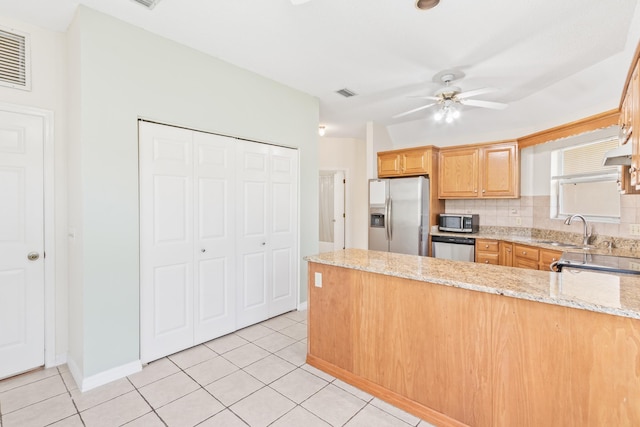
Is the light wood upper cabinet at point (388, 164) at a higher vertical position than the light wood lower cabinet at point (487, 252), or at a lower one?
higher

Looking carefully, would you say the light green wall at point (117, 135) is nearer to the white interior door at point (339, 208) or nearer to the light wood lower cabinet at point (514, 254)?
the light wood lower cabinet at point (514, 254)

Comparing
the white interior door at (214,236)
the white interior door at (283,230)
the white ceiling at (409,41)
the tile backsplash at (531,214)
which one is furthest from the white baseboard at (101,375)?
the tile backsplash at (531,214)

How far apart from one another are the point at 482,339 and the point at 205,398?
1.87 m

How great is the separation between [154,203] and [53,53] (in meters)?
1.44

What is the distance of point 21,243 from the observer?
2350 mm

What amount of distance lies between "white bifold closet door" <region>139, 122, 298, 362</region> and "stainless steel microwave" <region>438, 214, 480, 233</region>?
8.42ft

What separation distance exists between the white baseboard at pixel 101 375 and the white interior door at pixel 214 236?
0.55 m

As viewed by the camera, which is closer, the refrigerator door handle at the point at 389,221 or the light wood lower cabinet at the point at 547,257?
the light wood lower cabinet at the point at 547,257

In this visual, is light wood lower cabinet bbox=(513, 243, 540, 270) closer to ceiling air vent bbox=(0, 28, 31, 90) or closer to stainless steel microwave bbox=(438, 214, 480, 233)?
stainless steel microwave bbox=(438, 214, 480, 233)

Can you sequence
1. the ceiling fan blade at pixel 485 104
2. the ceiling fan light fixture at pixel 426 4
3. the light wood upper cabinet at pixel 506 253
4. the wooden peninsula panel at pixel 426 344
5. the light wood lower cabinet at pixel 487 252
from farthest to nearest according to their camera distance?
the light wood lower cabinet at pixel 487 252 → the light wood upper cabinet at pixel 506 253 → the ceiling fan blade at pixel 485 104 → the ceiling fan light fixture at pixel 426 4 → the wooden peninsula panel at pixel 426 344

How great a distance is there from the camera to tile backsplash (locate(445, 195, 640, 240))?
10.2 ft

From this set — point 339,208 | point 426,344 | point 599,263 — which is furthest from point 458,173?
point 426,344

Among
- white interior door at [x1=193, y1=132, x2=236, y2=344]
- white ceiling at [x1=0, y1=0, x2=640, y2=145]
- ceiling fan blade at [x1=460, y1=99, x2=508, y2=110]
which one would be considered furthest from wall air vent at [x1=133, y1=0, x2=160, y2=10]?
ceiling fan blade at [x1=460, y1=99, x2=508, y2=110]

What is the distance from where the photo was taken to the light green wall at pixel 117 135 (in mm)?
2197
